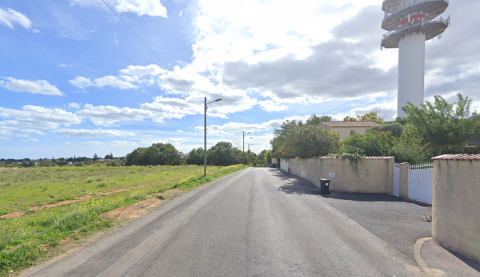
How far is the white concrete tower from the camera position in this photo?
45.4 m

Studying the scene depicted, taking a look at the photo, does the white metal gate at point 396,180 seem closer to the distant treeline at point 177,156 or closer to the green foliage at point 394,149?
the green foliage at point 394,149

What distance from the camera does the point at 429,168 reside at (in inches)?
448

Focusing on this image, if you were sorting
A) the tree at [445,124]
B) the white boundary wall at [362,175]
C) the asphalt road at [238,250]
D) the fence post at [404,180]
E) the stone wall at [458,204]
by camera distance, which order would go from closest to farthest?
1. the asphalt road at [238,250]
2. the stone wall at [458,204]
3. the fence post at [404,180]
4. the white boundary wall at [362,175]
5. the tree at [445,124]

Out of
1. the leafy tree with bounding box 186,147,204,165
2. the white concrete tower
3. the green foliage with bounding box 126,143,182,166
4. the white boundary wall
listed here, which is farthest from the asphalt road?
the green foliage with bounding box 126,143,182,166

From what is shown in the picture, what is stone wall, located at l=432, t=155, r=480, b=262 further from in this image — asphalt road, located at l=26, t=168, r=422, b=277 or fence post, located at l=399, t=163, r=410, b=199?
fence post, located at l=399, t=163, r=410, b=199

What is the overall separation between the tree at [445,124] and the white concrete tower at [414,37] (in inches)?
1127

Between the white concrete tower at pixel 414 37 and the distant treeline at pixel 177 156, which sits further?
the distant treeline at pixel 177 156

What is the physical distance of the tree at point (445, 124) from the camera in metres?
19.2

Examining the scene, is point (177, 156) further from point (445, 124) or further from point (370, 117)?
point (445, 124)

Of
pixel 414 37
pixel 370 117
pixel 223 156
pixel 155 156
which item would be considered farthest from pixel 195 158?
pixel 414 37

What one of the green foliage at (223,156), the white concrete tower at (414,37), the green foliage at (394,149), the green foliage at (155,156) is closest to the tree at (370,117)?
the white concrete tower at (414,37)

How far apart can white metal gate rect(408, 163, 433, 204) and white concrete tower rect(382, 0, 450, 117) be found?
3932 cm

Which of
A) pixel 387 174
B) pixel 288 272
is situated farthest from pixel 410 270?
pixel 387 174

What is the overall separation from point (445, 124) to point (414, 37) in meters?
36.8
